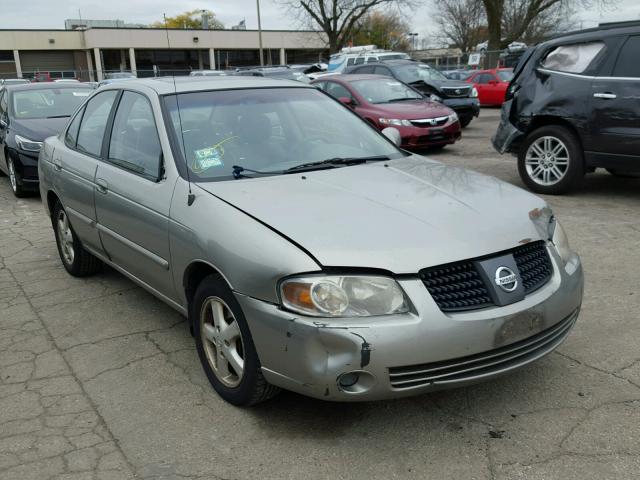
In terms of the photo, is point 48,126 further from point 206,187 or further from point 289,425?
point 289,425

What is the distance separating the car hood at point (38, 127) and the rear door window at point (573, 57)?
22.4 ft

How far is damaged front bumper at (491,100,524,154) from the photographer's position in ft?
25.6

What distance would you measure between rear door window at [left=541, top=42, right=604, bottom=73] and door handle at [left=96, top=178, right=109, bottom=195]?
550 cm

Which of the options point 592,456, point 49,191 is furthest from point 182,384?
point 49,191

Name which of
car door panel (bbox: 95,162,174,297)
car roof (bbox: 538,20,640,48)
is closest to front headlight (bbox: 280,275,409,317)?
car door panel (bbox: 95,162,174,297)

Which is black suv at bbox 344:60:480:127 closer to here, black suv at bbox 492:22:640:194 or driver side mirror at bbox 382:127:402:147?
black suv at bbox 492:22:640:194

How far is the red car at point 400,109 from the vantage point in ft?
36.7

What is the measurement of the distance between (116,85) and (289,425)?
2992 millimetres

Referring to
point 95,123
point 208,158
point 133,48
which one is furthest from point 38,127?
point 133,48

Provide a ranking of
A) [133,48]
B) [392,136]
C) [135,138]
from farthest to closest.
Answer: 1. [133,48]
2. [392,136]
3. [135,138]

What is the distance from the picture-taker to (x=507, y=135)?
312 inches

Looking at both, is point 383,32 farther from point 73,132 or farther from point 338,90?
point 73,132

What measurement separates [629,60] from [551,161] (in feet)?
4.50

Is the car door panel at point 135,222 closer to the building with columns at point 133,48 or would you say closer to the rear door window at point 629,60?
the rear door window at point 629,60
